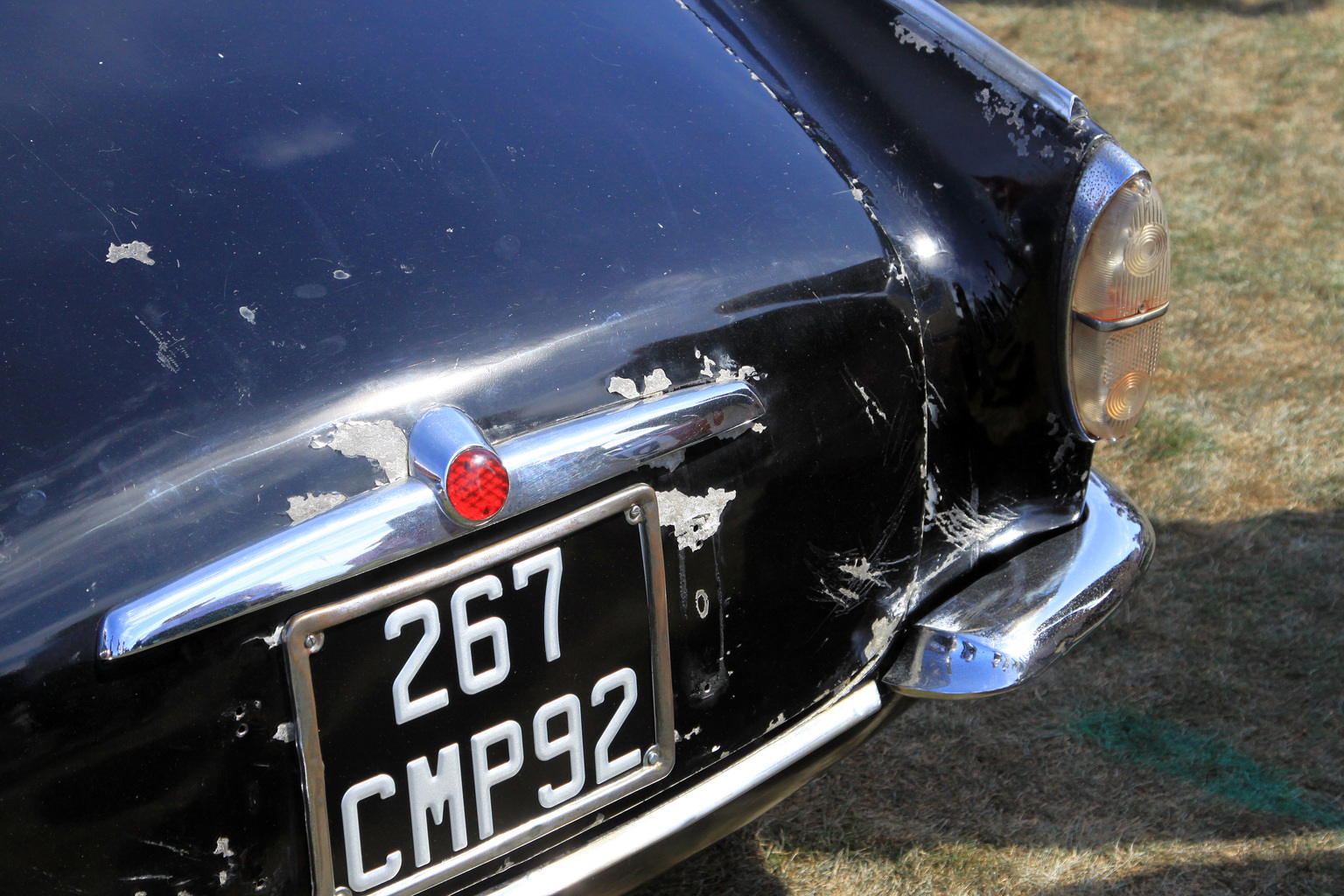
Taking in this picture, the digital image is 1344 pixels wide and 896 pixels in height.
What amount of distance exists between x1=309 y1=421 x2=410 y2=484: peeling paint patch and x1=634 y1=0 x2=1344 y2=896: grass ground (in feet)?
3.76

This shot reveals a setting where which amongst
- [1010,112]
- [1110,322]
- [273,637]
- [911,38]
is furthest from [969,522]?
[273,637]

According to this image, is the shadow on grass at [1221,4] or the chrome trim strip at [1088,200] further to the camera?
the shadow on grass at [1221,4]

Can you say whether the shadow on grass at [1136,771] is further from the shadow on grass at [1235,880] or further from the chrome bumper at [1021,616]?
the chrome bumper at [1021,616]

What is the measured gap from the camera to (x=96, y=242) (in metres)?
1.21

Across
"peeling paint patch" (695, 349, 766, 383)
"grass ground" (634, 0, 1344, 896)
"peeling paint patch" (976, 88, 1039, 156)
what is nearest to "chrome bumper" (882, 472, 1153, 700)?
"peeling paint patch" (695, 349, 766, 383)

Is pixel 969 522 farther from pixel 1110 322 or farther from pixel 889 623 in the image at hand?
pixel 1110 322

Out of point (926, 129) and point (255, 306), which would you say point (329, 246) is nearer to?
point (255, 306)

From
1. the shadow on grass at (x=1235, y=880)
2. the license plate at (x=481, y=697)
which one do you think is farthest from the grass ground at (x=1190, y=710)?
the license plate at (x=481, y=697)

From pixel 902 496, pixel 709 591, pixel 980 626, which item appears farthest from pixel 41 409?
pixel 980 626

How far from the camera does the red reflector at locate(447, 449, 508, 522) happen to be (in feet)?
3.59

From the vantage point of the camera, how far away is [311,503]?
1093 millimetres

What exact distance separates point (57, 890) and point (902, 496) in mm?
1020

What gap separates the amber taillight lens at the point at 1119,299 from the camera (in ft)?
4.94

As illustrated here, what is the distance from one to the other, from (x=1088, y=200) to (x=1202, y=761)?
1253 millimetres
